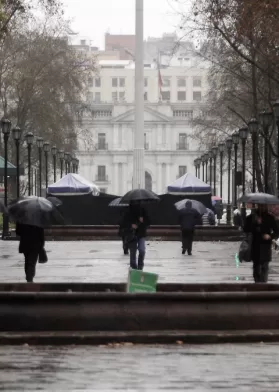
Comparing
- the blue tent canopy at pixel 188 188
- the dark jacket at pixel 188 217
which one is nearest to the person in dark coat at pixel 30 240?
the dark jacket at pixel 188 217

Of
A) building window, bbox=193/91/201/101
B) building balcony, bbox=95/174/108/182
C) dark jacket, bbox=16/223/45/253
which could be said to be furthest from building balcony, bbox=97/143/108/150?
dark jacket, bbox=16/223/45/253

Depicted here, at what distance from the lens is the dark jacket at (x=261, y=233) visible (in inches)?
747

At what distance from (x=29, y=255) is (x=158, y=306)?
16.9ft

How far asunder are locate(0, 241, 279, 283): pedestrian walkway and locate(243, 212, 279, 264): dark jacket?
3707mm

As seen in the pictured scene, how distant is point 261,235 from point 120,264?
9958mm

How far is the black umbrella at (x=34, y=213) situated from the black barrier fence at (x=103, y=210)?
3698 centimetres

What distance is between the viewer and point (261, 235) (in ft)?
62.4

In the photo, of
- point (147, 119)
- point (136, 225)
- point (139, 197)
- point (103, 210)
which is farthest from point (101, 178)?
point (136, 225)

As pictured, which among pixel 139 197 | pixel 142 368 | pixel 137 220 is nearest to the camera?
pixel 142 368

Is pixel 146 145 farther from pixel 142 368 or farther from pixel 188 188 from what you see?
pixel 142 368

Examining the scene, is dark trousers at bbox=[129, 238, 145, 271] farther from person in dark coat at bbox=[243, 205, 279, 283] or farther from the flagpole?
the flagpole

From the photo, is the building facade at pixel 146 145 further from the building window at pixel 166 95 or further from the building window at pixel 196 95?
the building window at pixel 166 95

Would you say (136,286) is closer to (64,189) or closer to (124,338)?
(124,338)

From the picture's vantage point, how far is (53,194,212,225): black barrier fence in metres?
56.4
